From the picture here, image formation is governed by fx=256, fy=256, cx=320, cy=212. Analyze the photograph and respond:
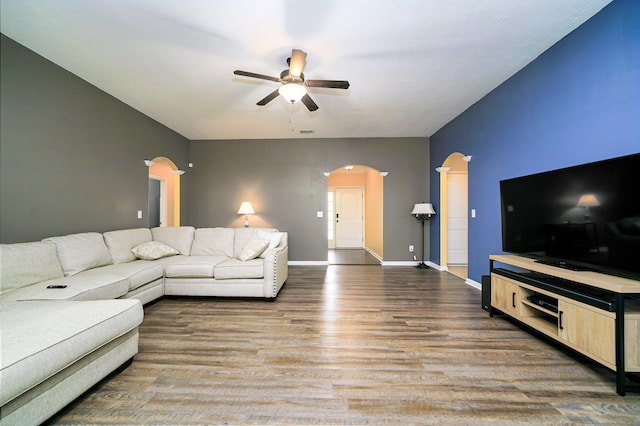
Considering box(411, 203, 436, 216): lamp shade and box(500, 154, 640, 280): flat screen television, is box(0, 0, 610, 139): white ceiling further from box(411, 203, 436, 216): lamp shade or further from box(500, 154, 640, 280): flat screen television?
box(411, 203, 436, 216): lamp shade

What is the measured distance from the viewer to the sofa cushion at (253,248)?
366cm

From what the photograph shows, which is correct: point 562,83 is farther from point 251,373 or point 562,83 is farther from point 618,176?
point 251,373

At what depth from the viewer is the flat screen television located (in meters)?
1.75

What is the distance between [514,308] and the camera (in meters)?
2.54

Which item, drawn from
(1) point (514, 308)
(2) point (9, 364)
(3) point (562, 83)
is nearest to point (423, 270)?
(1) point (514, 308)

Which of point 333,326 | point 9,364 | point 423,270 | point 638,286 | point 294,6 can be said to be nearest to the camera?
point 9,364

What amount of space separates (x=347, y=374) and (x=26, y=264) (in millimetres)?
3018

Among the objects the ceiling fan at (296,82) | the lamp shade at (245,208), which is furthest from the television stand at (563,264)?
the lamp shade at (245,208)

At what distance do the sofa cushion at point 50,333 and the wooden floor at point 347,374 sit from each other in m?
0.38

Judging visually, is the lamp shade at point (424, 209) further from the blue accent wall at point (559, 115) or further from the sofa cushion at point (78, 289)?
the sofa cushion at point (78, 289)

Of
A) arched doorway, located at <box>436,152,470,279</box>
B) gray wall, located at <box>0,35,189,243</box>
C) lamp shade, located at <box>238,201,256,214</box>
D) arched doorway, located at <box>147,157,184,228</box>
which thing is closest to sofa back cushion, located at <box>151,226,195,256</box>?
gray wall, located at <box>0,35,189,243</box>

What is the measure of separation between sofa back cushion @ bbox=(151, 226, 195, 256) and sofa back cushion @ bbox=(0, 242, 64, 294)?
5.09ft

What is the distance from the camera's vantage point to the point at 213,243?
4.24 meters

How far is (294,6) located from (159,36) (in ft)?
4.61
